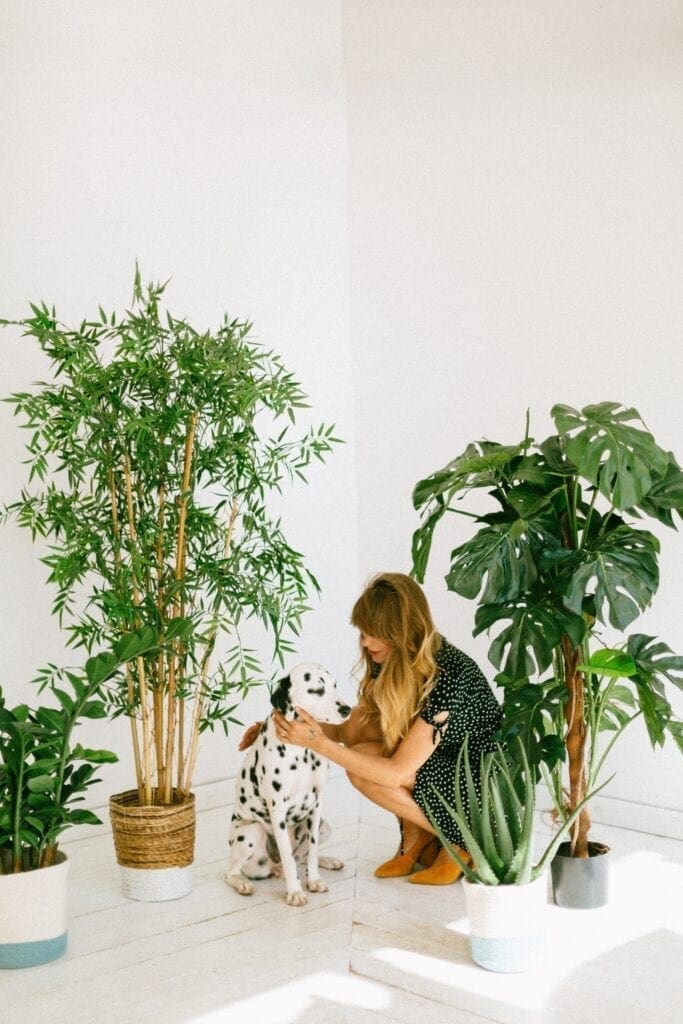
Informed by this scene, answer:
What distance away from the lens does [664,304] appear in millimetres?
4023

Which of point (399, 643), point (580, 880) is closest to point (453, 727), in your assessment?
point (399, 643)

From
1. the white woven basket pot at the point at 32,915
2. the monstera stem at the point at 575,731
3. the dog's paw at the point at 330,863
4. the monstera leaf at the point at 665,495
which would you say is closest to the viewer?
the white woven basket pot at the point at 32,915

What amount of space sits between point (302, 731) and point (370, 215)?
2611 mm

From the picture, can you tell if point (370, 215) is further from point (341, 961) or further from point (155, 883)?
point (341, 961)

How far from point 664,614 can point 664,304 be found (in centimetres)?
107

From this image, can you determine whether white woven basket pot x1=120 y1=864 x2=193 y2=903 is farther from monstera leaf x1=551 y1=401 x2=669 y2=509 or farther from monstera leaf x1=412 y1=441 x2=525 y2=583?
monstera leaf x1=551 y1=401 x2=669 y2=509

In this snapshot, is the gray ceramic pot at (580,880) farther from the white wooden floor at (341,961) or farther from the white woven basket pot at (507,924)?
the white woven basket pot at (507,924)

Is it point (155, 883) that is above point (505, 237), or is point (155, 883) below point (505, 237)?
below

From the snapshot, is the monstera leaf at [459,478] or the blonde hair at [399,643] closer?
the monstera leaf at [459,478]

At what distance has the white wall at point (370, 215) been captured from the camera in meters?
4.02

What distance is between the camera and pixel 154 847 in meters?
3.46

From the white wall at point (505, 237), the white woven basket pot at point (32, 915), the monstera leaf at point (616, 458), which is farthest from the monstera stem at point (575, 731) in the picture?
the white woven basket pot at point (32, 915)

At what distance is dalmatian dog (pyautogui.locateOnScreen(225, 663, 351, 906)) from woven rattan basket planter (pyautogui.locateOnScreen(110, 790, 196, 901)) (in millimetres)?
153

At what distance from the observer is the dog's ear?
11.2ft
